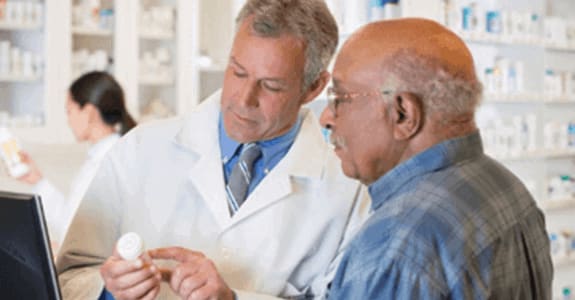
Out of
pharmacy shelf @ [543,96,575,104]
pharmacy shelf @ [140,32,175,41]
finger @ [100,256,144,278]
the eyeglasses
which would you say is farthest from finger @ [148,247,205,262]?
pharmacy shelf @ [543,96,575,104]

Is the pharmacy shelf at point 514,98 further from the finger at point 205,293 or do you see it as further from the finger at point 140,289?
the finger at point 140,289

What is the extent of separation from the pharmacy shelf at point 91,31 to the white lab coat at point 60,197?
3.62 ft

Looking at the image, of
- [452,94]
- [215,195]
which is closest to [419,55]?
[452,94]

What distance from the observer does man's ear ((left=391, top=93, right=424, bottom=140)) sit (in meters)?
1.22

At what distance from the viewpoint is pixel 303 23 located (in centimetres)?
160

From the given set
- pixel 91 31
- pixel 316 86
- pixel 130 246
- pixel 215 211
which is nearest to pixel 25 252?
pixel 130 246

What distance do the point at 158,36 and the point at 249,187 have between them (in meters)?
3.53

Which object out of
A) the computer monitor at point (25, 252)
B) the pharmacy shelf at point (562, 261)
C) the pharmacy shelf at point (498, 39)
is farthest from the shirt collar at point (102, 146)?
the pharmacy shelf at point (562, 261)

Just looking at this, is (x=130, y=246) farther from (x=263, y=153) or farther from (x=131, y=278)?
(x=263, y=153)

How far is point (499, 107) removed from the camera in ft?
16.7

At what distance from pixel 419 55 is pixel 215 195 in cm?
57

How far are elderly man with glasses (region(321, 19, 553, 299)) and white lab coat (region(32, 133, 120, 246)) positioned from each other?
227 centimetres

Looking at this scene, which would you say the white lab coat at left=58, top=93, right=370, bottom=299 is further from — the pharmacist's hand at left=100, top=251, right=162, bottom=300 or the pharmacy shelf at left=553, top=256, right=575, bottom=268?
the pharmacy shelf at left=553, top=256, right=575, bottom=268

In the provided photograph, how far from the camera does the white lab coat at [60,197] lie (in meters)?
3.40
